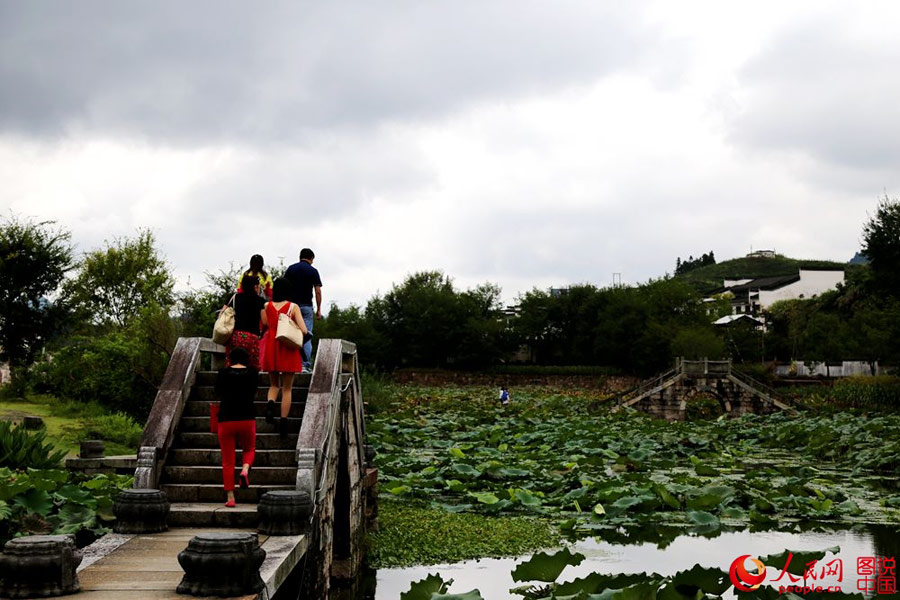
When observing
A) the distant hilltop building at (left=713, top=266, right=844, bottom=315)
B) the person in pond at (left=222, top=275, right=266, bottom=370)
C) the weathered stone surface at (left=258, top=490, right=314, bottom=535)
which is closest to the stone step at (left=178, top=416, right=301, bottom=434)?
the person in pond at (left=222, top=275, right=266, bottom=370)

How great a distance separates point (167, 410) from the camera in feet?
29.3

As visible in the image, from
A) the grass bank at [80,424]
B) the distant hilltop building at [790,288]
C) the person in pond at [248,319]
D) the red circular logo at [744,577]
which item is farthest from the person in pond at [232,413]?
the distant hilltop building at [790,288]

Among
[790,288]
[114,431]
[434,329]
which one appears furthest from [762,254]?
[114,431]

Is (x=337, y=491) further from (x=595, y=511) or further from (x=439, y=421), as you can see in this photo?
(x=439, y=421)

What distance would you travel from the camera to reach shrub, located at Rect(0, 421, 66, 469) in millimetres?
10008

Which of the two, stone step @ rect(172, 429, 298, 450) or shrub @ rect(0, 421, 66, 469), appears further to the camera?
shrub @ rect(0, 421, 66, 469)

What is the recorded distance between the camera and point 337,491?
10.1 m

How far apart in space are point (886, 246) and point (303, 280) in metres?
34.9

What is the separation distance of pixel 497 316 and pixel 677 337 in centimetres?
1885

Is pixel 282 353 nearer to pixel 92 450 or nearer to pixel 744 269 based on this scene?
pixel 92 450

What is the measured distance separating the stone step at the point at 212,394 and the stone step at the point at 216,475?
3.81ft

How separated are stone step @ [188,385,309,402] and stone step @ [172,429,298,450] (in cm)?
60

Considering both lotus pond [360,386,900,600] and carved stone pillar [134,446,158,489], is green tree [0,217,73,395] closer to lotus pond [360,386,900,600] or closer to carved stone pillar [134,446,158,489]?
lotus pond [360,386,900,600]

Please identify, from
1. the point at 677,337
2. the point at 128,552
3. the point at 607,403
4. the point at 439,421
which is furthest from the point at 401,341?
the point at 128,552
